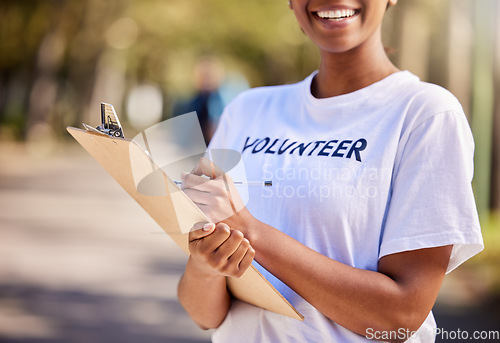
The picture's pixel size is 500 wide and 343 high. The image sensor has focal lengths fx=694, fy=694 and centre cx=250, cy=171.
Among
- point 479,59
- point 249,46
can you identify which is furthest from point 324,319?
point 249,46

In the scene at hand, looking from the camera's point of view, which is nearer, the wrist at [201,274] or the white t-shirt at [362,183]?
the white t-shirt at [362,183]

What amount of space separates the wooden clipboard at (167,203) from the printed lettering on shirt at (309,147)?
14.8 inches

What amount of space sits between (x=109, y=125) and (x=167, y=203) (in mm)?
206

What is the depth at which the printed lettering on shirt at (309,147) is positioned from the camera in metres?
1.74

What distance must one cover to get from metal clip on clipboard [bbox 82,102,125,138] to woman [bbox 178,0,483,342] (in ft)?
0.66

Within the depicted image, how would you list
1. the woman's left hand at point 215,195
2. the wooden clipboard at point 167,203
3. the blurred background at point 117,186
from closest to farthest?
the wooden clipboard at point 167,203
the woman's left hand at point 215,195
the blurred background at point 117,186

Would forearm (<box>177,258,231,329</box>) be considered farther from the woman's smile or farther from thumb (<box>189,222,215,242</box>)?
the woman's smile

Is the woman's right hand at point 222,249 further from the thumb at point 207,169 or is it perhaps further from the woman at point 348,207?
the thumb at point 207,169

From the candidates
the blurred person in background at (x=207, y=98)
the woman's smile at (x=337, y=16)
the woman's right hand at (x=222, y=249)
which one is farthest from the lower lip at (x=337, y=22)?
the blurred person in background at (x=207, y=98)

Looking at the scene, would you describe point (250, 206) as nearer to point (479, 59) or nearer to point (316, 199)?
point (316, 199)

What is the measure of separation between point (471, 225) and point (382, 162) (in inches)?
10.1

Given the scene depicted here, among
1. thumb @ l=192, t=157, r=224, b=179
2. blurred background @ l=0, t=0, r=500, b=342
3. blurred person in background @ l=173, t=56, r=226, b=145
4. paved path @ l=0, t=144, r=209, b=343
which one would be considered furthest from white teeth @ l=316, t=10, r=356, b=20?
blurred person in background @ l=173, t=56, r=226, b=145

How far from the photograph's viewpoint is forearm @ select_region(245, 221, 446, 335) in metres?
1.58

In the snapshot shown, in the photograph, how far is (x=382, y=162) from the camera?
5.52ft
